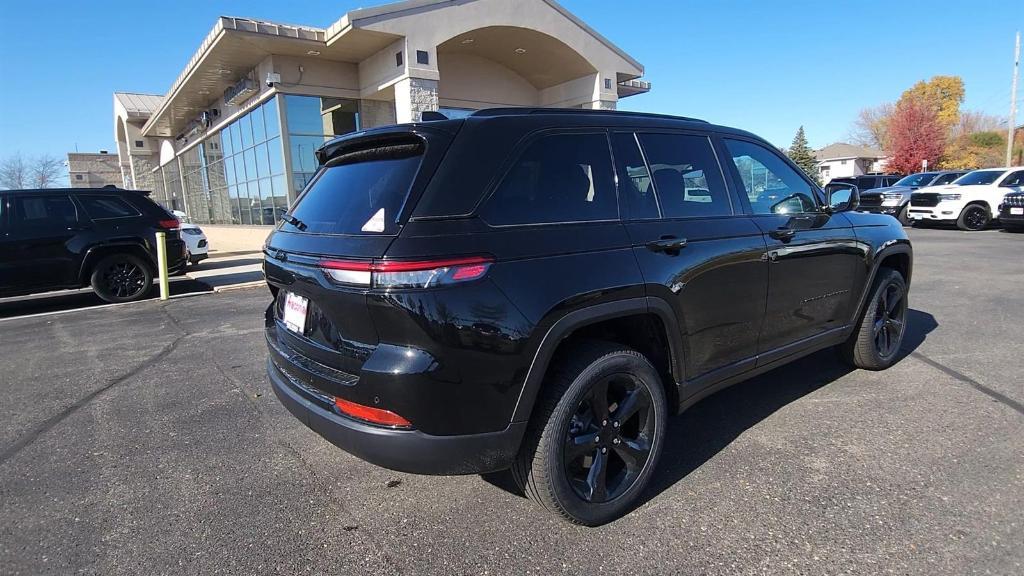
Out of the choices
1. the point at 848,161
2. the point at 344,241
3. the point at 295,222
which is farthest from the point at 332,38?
the point at 848,161

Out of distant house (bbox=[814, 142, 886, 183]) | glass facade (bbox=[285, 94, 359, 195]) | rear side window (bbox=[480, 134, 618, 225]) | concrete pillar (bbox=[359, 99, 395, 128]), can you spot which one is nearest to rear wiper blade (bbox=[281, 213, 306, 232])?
rear side window (bbox=[480, 134, 618, 225])

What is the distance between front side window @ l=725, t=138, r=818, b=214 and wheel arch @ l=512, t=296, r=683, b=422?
1.14 metres

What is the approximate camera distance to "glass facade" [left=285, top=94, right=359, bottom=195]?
16125 mm

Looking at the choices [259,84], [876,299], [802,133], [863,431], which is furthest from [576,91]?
[802,133]

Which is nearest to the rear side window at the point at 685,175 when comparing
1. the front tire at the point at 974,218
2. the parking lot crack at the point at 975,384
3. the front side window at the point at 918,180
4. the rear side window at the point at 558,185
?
the rear side window at the point at 558,185

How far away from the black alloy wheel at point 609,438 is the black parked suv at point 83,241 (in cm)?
851

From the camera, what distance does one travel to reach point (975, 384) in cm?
407

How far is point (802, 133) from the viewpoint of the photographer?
49.9 m

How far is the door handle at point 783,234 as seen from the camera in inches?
130

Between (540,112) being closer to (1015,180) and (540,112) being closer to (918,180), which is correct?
(1015,180)

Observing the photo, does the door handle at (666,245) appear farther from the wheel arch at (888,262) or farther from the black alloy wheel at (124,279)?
the black alloy wheel at (124,279)

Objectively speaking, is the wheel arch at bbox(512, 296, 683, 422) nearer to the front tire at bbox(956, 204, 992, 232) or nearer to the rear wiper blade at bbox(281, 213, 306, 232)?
the rear wiper blade at bbox(281, 213, 306, 232)

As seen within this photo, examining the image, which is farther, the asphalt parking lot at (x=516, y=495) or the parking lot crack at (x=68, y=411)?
the parking lot crack at (x=68, y=411)

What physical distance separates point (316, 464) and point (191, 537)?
0.73 m
